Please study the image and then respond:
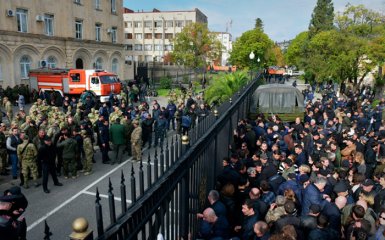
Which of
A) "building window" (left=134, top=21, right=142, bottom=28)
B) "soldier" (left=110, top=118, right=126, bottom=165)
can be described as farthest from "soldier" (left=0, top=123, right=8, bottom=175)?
"building window" (left=134, top=21, right=142, bottom=28)

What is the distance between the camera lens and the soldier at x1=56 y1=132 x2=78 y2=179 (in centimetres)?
930

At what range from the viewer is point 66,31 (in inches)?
1192

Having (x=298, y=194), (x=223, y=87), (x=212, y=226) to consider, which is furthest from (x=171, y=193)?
(x=223, y=87)

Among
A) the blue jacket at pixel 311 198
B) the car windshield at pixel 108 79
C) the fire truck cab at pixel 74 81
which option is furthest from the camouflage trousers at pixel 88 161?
the car windshield at pixel 108 79

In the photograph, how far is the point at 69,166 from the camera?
31.5ft

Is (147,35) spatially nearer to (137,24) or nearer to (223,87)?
(137,24)

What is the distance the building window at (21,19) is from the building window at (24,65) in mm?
2347

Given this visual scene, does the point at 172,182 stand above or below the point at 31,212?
above

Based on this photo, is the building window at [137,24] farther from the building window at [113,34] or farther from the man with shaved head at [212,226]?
the man with shaved head at [212,226]

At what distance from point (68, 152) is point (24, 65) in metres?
20.9

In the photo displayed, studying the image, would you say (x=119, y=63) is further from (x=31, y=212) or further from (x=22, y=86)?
(x=31, y=212)

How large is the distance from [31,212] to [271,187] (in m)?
Answer: 5.75

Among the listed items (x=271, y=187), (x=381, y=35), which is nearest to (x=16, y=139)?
(x=271, y=187)

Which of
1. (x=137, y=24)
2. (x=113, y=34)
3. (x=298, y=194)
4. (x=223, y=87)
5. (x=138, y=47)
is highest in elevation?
(x=137, y=24)
